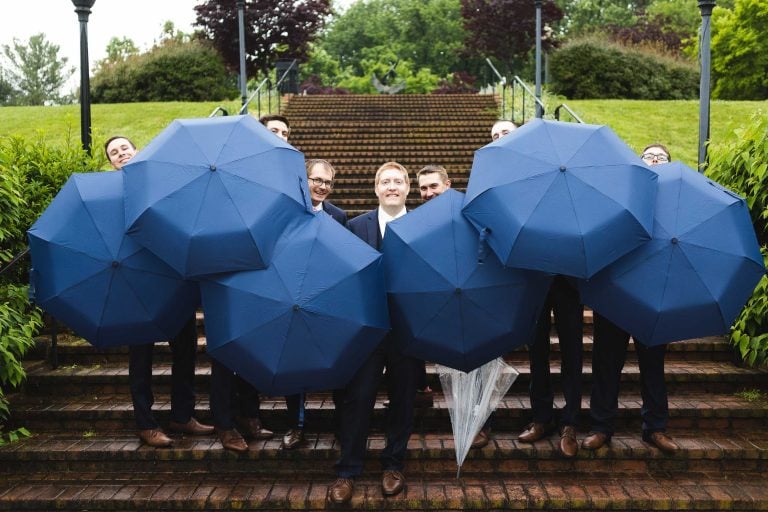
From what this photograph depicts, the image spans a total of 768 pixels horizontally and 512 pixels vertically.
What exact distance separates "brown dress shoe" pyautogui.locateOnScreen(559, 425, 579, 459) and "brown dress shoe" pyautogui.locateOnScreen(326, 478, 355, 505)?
1282 millimetres

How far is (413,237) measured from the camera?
3240 mm

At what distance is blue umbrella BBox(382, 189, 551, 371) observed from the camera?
316cm

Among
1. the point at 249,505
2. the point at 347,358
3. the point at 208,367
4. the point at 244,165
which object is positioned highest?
the point at 244,165

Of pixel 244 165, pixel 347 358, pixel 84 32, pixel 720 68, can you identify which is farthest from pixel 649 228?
pixel 720 68

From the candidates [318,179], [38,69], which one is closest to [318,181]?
[318,179]

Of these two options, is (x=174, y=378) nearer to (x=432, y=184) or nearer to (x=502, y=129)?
(x=432, y=184)

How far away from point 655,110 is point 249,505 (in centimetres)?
1225

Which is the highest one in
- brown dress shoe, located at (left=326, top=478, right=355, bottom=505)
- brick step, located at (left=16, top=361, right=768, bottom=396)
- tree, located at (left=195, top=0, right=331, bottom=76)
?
tree, located at (left=195, top=0, right=331, bottom=76)

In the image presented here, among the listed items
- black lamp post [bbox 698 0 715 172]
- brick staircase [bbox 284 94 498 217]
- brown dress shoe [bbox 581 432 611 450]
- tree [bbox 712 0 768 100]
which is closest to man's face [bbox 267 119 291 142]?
brick staircase [bbox 284 94 498 217]

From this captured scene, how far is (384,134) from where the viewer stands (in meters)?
10.7

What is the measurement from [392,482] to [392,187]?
1744 mm

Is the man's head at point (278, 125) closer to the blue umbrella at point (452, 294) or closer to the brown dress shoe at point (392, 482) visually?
the blue umbrella at point (452, 294)

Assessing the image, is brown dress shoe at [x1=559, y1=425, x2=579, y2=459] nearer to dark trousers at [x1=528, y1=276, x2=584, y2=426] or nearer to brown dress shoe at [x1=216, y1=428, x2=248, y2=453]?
dark trousers at [x1=528, y1=276, x2=584, y2=426]

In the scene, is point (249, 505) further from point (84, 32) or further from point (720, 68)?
point (720, 68)
